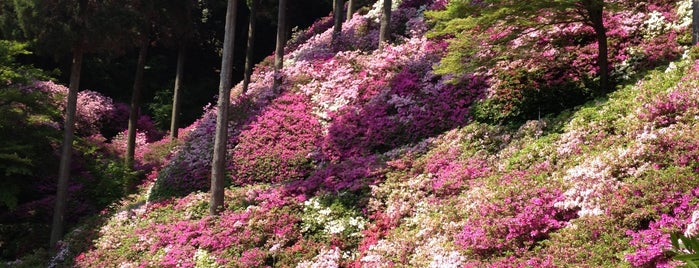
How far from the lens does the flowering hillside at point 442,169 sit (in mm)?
8344

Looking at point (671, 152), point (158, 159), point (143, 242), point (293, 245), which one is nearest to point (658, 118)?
point (671, 152)

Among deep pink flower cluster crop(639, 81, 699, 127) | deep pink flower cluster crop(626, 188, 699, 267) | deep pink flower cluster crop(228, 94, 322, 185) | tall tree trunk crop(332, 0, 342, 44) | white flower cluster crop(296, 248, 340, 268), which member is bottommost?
white flower cluster crop(296, 248, 340, 268)

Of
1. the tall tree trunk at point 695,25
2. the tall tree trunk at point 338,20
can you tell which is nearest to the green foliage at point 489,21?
the tall tree trunk at point 695,25

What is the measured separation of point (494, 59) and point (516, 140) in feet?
6.61

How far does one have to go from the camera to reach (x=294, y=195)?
47.9 ft

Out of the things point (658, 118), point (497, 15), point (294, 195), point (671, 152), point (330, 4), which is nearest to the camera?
point (671, 152)

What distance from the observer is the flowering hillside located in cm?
834

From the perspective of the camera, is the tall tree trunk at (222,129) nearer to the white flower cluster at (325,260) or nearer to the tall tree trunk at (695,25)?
the white flower cluster at (325,260)

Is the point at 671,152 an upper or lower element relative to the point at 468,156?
upper

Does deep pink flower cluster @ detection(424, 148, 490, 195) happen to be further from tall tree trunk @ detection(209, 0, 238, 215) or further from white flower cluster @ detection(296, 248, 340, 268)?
tall tree trunk @ detection(209, 0, 238, 215)

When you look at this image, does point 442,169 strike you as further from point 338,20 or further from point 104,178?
point 338,20

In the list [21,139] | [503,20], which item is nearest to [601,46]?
[503,20]

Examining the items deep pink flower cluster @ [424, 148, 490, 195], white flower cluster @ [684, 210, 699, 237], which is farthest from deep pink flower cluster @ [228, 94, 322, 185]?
white flower cluster @ [684, 210, 699, 237]

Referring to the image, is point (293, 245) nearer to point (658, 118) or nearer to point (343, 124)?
point (343, 124)
